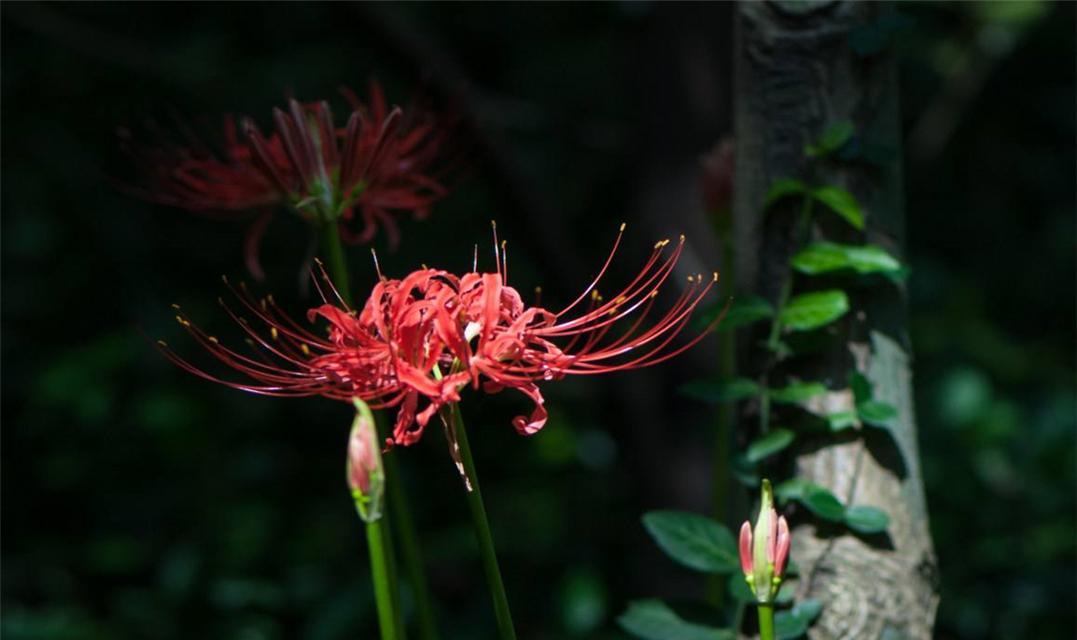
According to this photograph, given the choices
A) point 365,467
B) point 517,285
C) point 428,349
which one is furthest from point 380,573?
point 517,285

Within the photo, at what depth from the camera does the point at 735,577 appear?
3.40ft

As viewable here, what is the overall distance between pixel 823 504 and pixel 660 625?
0.16 m

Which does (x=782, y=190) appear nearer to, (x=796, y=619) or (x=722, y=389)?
(x=722, y=389)

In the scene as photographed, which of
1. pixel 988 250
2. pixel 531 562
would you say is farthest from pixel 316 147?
pixel 988 250

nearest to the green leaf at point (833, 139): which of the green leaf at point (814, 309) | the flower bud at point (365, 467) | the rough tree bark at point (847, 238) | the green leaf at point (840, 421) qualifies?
the rough tree bark at point (847, 238)

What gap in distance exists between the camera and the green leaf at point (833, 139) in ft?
3.54

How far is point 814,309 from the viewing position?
1.05m

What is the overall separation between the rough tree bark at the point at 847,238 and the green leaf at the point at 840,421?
17 millimetres

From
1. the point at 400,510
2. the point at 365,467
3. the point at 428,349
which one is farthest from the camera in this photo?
the point at 400,510

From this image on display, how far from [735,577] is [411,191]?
503 mm

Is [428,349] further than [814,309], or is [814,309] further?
[814,309]

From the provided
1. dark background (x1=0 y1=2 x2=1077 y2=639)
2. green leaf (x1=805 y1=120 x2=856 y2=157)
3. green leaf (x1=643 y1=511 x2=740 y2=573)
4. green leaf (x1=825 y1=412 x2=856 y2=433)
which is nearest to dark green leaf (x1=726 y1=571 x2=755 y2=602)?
green leaf (x1=643 y1=511 x2=740 y2=573)

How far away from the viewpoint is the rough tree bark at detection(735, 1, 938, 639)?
3.46 feet

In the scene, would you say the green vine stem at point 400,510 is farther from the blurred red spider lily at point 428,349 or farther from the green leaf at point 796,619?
the green leaf at point 796,619
